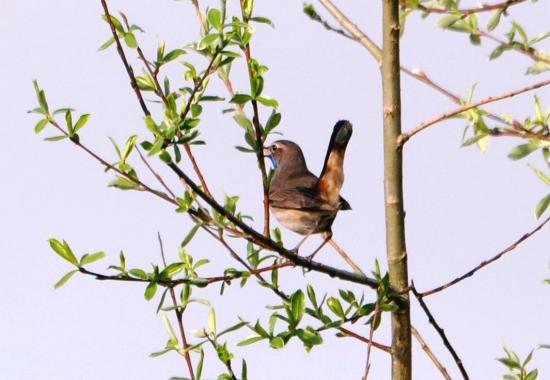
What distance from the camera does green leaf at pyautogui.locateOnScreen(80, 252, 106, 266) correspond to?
10.8ft

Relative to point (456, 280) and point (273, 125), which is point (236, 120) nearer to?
point (273, 125)

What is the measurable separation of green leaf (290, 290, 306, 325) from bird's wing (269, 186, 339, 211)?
350 centimetres

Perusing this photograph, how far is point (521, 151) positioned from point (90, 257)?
1.43 meters

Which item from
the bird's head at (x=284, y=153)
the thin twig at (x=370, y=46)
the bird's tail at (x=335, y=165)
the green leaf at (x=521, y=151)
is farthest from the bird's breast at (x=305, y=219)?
the green leaf at (x=521, y=151)

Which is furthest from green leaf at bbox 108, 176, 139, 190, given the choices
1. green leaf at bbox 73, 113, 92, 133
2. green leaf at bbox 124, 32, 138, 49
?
green leaf at bbox 124, 32, 138, 49

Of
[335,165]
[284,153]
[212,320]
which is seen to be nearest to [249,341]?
[212,320]

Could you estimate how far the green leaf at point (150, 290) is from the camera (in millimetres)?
3273

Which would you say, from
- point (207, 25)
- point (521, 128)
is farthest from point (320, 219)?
point (521, 128)

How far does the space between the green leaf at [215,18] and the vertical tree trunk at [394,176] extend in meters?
0.56

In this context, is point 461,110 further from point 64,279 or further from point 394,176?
point 64,279

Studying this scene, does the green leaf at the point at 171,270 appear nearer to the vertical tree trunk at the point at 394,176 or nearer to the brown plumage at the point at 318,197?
the vertical tree trunk at the point at 394,176

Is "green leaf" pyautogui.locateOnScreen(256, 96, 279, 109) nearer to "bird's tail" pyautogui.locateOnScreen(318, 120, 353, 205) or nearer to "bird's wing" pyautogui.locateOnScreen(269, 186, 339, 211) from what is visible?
"bird's tail" pyautogui.locateOnScreen(318, 120, 353, 205)

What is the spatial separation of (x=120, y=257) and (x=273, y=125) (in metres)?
0.68

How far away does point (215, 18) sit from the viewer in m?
3.21
